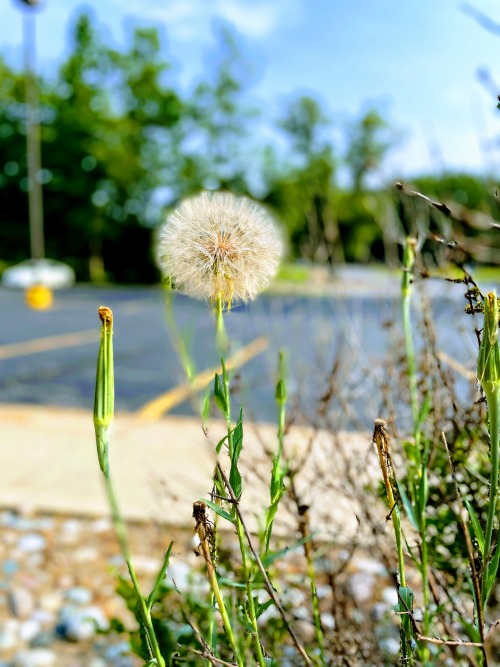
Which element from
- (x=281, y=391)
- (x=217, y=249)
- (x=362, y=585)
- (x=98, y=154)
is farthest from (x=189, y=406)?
(x=98, y=154)

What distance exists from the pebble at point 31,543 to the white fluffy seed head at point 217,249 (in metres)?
2.82

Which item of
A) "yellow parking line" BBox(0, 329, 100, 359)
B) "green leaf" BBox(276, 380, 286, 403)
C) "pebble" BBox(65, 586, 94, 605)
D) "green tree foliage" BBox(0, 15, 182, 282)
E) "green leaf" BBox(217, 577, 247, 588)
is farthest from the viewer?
"green tree foliage" BBox(0, 15, 182, 282)

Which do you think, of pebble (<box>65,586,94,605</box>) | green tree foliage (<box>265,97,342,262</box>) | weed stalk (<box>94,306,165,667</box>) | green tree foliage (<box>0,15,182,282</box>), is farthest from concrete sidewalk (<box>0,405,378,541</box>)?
green tree foliage (<box>0,15,182,282</box>)

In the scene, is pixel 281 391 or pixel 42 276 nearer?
pixel 281 391

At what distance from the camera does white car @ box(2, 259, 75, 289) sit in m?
32.6

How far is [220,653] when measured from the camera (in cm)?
176

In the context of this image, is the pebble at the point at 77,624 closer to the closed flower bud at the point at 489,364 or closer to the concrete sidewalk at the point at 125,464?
the concrete sidewalk at the point at 125,464

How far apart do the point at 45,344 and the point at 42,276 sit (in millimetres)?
22903

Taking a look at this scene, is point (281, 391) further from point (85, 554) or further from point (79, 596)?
point (85, 554)

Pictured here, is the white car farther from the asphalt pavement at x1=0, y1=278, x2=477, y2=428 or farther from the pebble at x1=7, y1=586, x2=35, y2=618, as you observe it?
the pebble at x1=7, y1=586, x2=35, y2=618

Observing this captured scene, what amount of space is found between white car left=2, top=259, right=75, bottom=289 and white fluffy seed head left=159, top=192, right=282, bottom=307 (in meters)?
31.0

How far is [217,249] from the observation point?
103 cm

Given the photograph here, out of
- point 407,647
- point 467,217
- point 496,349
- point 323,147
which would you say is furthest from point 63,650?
point 323,147

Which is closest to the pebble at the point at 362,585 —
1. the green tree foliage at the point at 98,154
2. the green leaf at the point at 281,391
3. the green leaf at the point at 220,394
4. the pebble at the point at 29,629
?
the pebble at the point at 29,629
